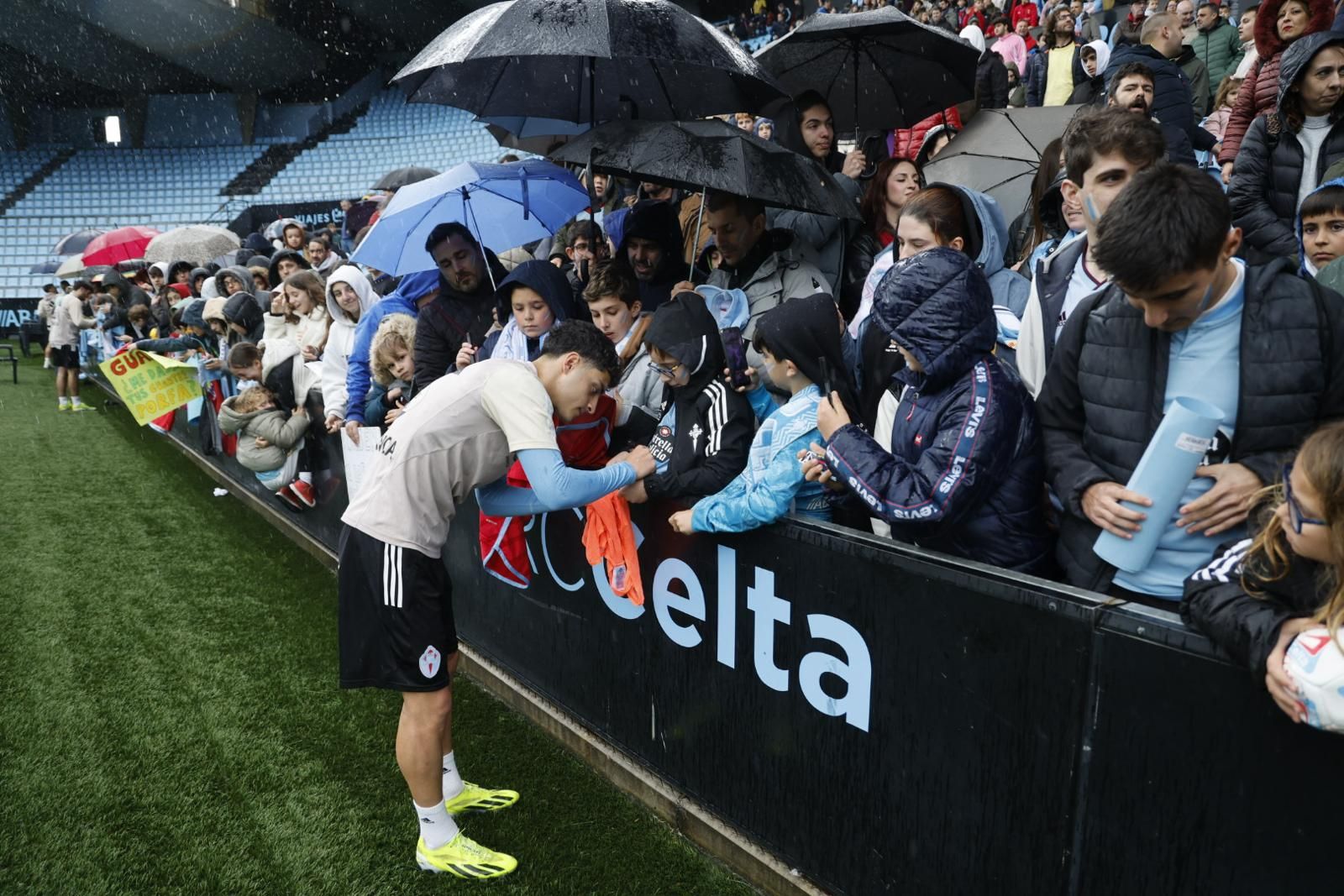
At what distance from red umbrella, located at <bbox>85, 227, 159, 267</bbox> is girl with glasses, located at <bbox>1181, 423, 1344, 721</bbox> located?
18969 millimetres

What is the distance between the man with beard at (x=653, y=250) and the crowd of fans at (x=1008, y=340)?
1 cm

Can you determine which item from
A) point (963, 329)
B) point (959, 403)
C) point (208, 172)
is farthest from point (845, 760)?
point (208, 172)

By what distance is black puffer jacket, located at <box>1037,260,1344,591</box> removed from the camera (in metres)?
1.93

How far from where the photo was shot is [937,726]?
2.21 meters

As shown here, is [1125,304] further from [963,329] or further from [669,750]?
[669,750]

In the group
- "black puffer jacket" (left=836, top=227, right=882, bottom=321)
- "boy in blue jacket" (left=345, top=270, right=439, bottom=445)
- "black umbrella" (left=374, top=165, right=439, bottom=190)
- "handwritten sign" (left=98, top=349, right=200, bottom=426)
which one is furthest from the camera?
"black umbrella" (left=374, top=165, right=439, bottom=190)

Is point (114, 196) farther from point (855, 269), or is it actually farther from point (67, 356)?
point (855, 269)

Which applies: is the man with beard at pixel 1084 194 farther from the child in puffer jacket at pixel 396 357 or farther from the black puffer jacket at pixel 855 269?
the child in puffer jacket at pixel 396 357

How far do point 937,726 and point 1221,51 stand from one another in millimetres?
7622

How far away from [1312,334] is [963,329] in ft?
2.26

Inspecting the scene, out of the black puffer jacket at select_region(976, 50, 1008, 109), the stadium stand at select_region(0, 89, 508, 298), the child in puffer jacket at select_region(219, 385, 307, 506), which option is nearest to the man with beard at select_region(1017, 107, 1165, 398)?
the black puffer jacket at select_region(976, 50, 1008, 109)

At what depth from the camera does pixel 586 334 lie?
2934 mm

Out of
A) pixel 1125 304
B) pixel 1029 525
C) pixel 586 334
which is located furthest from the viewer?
pixel 586 334

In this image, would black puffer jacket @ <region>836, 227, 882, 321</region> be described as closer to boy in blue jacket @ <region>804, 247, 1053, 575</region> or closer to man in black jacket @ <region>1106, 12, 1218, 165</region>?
man in black jacket @ <region>1106, 12, 1218, 165</region>
